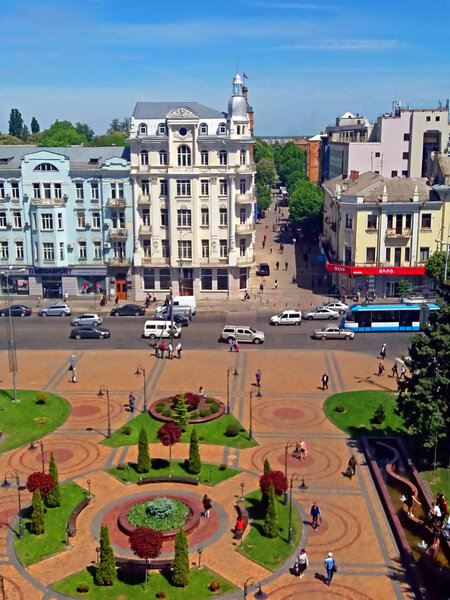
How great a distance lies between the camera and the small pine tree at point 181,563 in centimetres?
2964

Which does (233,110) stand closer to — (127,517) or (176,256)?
(176,256)

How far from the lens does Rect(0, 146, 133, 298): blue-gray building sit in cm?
8169

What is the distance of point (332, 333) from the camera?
67875mm

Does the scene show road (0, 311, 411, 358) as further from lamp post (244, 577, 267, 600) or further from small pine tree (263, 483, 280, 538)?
lamp post (244, 577, 267, 600)

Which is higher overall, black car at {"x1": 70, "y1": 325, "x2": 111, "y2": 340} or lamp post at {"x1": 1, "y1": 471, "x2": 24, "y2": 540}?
black car at {"x1": 70, "y1": 325, "x2": 111, "y2": 340}

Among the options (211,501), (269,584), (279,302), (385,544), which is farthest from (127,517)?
(279,302)

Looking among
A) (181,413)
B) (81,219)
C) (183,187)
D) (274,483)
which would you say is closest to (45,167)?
(81,219)

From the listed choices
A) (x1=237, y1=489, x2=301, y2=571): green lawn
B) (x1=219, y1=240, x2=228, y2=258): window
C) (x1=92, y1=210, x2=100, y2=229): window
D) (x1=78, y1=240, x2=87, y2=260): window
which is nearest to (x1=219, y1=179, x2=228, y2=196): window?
(x1=219, y1=240, x2=228, y2=258): window

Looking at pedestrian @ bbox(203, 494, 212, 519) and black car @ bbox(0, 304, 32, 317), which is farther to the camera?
black car @ bbox(0, 304, 32, 317)

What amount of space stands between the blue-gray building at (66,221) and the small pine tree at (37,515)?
4993cm

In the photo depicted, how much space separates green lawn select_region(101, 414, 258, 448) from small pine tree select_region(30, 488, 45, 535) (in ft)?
34.2

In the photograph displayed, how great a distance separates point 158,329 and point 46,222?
24.0m

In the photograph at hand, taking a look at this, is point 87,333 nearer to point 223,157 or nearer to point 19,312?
point 19,312

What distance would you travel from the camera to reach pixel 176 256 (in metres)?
82.1
